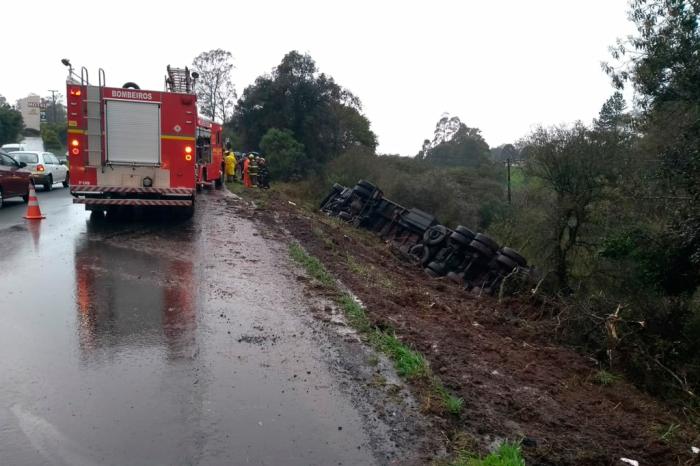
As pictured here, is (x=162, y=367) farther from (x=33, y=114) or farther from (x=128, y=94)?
(x=33, y=114)

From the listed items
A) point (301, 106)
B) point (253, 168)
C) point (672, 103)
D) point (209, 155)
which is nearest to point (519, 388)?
point (672, 103)

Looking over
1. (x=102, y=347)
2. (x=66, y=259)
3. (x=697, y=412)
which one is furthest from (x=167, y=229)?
(x=697, y=412)

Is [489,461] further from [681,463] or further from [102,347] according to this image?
[102,347]

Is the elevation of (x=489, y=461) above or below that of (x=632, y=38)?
below

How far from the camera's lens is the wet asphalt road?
4.05m

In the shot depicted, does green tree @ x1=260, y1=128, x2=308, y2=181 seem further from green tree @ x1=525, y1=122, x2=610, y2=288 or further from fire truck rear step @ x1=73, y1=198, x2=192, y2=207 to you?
fire truck rear step @ x1=73, y1=198, x2=192, y2=207

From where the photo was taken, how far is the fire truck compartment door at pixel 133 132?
13266 millimetres

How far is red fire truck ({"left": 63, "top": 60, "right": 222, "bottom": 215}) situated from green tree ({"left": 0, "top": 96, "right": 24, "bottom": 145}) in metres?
47.5

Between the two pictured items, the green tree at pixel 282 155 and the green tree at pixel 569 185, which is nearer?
the green tree at pixel 569 185

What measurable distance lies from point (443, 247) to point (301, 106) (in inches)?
1079

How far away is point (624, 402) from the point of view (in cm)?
647

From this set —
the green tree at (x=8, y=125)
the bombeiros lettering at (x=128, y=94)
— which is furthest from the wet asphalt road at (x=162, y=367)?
the green tree at (x=8, y=125)

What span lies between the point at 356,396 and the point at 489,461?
1.42 metres

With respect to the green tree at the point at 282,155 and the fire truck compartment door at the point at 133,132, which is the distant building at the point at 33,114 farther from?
the fire truck compartment door at the point at 133,132
